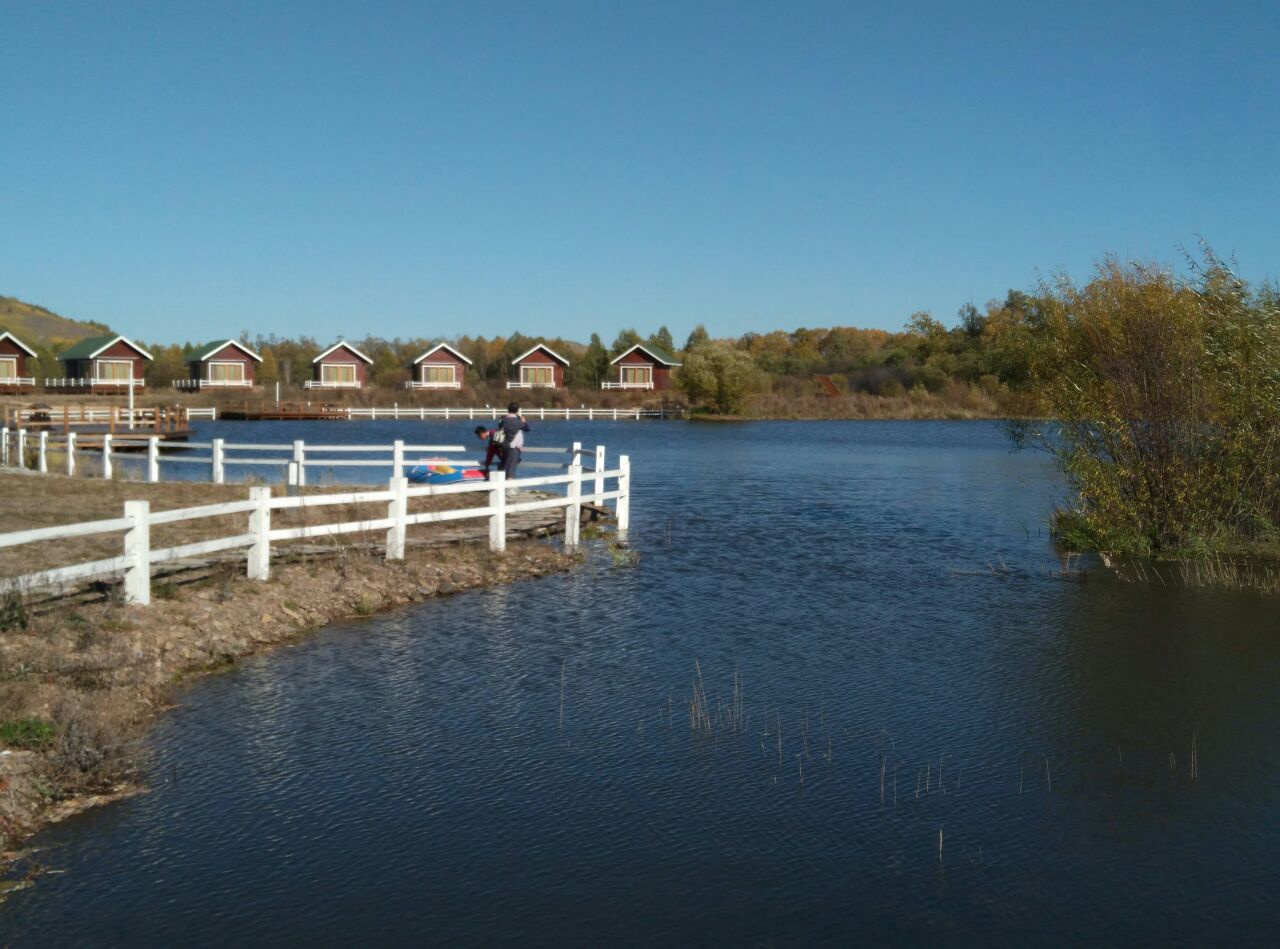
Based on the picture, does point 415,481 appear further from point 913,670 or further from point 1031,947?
point 1031,947

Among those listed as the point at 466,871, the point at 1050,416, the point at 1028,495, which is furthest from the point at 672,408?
the point at 466,871

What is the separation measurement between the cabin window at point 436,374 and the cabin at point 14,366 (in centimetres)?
3409

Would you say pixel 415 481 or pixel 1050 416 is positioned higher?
pixel 1050 416

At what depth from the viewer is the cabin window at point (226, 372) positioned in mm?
109375

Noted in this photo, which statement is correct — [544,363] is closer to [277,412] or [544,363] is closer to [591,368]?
[591,368]

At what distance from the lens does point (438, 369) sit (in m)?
117

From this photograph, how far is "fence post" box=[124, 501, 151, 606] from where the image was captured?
39.0 ft

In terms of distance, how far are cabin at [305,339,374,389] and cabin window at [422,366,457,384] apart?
6096mm

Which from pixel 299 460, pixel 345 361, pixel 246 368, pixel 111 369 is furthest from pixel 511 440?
pixel 345 361

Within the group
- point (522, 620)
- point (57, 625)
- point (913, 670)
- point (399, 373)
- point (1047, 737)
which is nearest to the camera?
point (1047, 737)

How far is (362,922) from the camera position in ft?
21.5

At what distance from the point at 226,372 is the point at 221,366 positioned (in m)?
0.69

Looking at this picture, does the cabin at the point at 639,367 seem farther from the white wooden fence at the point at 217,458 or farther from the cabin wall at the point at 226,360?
the white wooden fence at the point at 217,458

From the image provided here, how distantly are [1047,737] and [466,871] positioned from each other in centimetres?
532
